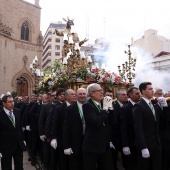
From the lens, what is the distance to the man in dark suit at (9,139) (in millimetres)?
4812

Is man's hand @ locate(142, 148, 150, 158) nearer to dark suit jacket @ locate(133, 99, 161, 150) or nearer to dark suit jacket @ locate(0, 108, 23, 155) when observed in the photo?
dark suit jacket @ locate(133, 99, 161, 150)

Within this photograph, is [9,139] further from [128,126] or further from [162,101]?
[162,101]

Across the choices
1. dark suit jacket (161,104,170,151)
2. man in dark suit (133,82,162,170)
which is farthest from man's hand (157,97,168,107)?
man in dark suit (133,82,162,170)

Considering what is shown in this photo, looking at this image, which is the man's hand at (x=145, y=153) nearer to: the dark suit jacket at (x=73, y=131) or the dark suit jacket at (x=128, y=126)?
the dark suit jacket at (x=128, y=126)

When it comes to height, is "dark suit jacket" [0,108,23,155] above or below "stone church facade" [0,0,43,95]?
below

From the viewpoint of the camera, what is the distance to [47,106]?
690 cm

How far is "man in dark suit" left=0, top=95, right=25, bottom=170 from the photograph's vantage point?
15.8 feet

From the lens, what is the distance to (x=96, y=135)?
4.02 metres

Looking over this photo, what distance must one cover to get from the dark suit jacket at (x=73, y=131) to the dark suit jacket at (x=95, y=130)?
502mm

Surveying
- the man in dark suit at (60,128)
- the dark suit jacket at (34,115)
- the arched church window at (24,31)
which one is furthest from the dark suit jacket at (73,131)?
the arched church window at (24,31)

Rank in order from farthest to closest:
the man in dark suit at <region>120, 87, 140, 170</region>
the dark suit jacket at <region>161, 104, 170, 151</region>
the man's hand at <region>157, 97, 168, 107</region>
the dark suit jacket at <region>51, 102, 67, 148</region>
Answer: the dark suit jacket at <region>51, 102, 67, 148</region> < the man in dark suit at <region>120, 87, 140, 170</region> < the dark suit jacket at <region>161, 104, 170, 151</region> < the man's hand at <region>157, 97, 168, 107</region>

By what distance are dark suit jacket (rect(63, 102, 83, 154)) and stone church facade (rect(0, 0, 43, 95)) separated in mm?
22188

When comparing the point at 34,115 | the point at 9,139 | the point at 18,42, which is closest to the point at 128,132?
the point at 9,139

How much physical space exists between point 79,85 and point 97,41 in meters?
54.3
